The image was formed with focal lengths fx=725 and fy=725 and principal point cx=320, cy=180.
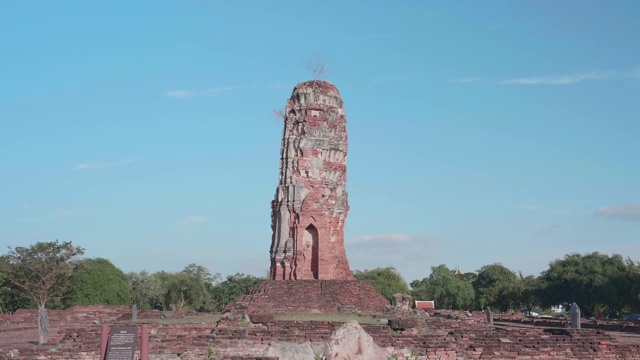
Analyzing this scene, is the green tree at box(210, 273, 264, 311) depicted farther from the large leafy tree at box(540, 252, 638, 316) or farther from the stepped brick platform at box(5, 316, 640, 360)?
the stepped brick platform at box(5, 316, 640, 360)

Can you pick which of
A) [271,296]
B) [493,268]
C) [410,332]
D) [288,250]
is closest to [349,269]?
[288,250]

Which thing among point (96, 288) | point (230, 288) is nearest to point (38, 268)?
point (96, 288)

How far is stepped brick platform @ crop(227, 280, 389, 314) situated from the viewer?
24567 mm

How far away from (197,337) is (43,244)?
23420mm

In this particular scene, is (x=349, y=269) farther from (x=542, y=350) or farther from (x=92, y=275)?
(x=92, y=275)

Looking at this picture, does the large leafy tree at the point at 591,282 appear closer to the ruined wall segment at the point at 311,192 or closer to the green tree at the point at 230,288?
the ruined wall segment at the point at 311,192

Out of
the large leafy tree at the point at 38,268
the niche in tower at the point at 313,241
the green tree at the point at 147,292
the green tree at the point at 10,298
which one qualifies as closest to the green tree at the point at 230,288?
the green tree at the point at 147,292

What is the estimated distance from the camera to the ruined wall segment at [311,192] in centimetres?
2878

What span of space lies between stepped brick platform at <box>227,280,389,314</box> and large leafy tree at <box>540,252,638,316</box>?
60.3 feet

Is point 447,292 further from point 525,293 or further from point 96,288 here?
point 96,288

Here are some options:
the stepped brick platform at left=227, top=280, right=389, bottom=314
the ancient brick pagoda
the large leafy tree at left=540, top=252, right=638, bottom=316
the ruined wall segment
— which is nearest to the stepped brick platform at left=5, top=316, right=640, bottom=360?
the stepped brick platform at left=227, top=280, right=389, bottom=314

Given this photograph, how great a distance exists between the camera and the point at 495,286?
59.2 meters

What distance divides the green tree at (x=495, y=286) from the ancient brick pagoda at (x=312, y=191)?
28.4 metres

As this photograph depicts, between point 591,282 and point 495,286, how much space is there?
19.8m
